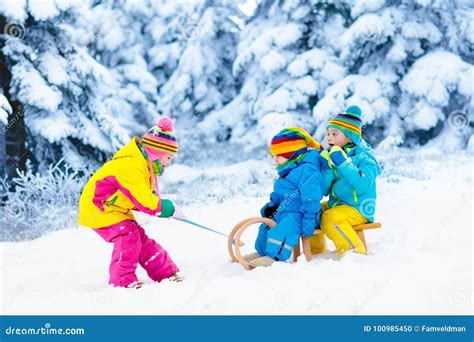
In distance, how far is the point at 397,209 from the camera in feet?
20.4

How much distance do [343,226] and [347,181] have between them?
39 cm

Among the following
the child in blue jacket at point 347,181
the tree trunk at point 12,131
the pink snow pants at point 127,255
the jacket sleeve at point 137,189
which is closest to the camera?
the jacket sleeve at point 137,189

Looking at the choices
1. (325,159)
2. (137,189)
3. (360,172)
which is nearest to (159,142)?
(137,189)

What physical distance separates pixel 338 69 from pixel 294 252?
893 cm

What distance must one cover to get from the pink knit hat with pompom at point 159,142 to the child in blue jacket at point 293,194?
867 mm

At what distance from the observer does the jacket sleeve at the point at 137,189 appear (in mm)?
4070

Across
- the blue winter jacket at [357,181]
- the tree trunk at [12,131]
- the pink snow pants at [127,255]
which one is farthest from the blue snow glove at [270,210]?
the tree trunk at [12,131]

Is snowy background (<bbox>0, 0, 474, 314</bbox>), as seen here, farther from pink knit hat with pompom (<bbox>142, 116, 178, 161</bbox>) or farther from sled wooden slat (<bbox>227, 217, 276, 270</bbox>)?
pink knit hat with pompom (<bbox>142, 116, 178, 161</bbox>)

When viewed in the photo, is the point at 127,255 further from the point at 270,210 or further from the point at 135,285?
the point at 270,210

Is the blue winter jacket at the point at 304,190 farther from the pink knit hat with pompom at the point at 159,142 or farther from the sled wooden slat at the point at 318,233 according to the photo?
the pink knit hat with pompom at the point at 159,142

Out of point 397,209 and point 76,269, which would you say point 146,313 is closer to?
point 76,269

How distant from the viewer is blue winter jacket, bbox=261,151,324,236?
14.2 feet

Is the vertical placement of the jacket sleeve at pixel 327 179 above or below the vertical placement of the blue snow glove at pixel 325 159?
below

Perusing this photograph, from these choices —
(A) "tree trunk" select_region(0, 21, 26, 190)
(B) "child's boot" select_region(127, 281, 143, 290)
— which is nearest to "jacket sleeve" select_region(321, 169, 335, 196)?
(B) "child's boot" select_region(127, 281, 143, 290)
